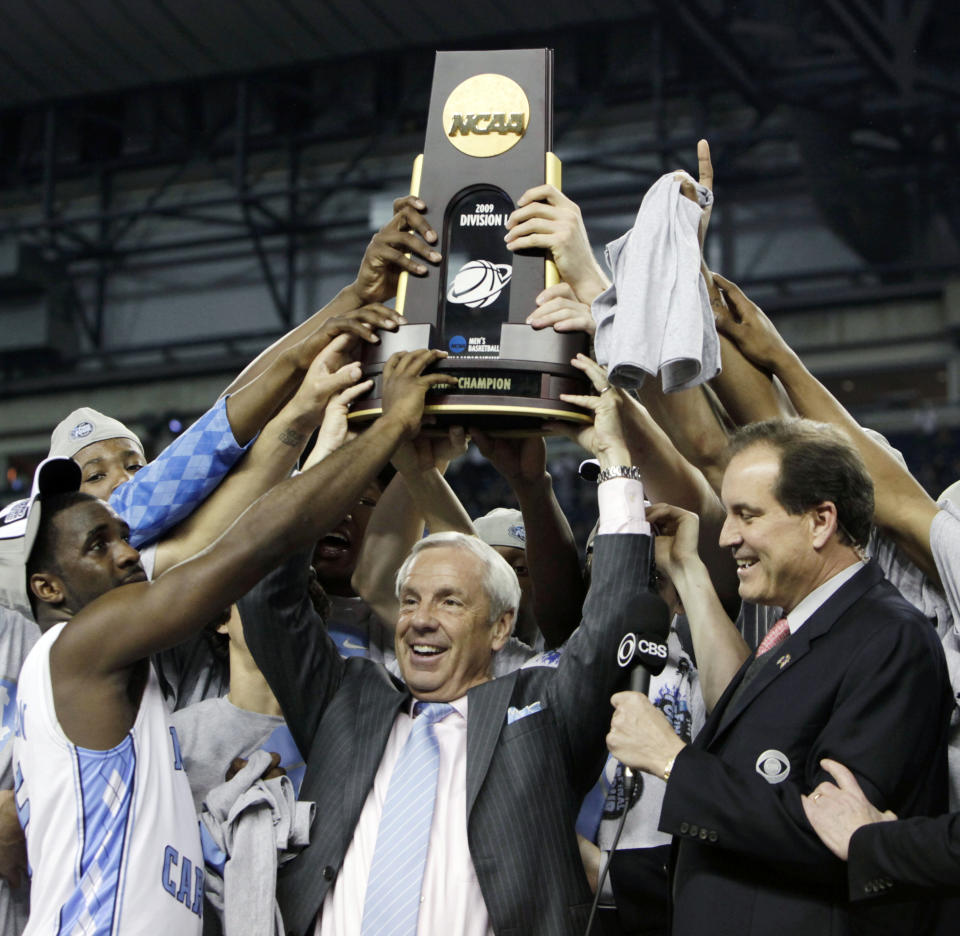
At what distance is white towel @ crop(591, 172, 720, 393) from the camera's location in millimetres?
2104

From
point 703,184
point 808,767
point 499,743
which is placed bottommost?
point 808,767

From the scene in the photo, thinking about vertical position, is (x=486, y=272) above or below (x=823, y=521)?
above

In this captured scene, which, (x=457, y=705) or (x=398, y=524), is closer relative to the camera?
(x=457, y=705)

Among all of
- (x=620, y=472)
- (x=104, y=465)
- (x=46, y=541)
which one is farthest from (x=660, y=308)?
(x=104, y=465)

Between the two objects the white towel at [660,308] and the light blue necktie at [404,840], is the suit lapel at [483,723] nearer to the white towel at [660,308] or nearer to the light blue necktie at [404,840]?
the light blue necktie at [404,840]

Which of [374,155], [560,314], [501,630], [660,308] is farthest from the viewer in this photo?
[374,155]

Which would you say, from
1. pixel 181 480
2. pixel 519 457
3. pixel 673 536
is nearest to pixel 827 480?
pixel 673 536

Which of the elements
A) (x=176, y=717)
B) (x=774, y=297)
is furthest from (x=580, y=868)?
(x=774, y=297)

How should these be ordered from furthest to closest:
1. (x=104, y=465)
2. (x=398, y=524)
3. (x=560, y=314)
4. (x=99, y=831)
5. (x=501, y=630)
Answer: (x=104, y=465)
(x=398, y=524)
(x=501, y=630)
(x=560, y=314)
(x=99, y=831)

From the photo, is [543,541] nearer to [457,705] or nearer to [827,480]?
[457,705]

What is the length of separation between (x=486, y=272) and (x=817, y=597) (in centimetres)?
77

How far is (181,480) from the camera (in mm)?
2484

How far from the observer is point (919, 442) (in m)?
7.77

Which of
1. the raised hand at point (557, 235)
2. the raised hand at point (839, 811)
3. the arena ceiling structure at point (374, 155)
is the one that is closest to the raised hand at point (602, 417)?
the raised hand at point (557, 235)
